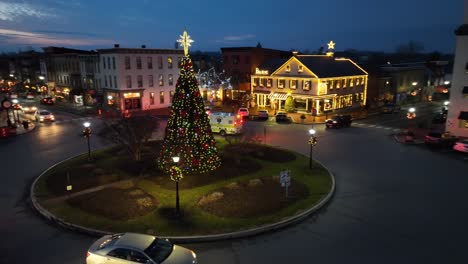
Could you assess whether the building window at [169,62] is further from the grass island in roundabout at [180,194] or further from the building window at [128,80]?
the grass island in roundabout at [180,194]

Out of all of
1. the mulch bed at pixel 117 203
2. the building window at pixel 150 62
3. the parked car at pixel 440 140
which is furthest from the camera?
the building window at pixel 150 62

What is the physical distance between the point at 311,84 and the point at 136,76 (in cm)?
2732

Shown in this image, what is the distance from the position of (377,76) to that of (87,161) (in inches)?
1949

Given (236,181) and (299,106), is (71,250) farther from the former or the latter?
(299,106)

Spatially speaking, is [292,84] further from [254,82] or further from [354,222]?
[354,222]

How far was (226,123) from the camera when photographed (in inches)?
1356

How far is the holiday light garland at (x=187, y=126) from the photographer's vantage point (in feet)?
68.2

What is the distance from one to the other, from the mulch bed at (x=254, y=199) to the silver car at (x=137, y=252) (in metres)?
4.37

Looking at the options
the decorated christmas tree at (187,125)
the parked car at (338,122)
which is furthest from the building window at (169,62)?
the decorated christmas tree at (187,125)

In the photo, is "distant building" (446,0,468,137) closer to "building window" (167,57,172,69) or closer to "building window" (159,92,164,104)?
"building window" (167,57,172,69)

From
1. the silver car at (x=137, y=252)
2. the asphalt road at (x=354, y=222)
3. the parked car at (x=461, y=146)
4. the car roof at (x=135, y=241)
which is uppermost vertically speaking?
the parked car at (x=461, y=146)

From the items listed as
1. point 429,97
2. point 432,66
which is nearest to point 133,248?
point 429,97

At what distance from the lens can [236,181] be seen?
20.6 meters

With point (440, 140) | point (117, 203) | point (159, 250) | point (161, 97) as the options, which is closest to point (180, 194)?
point (117, 203)
